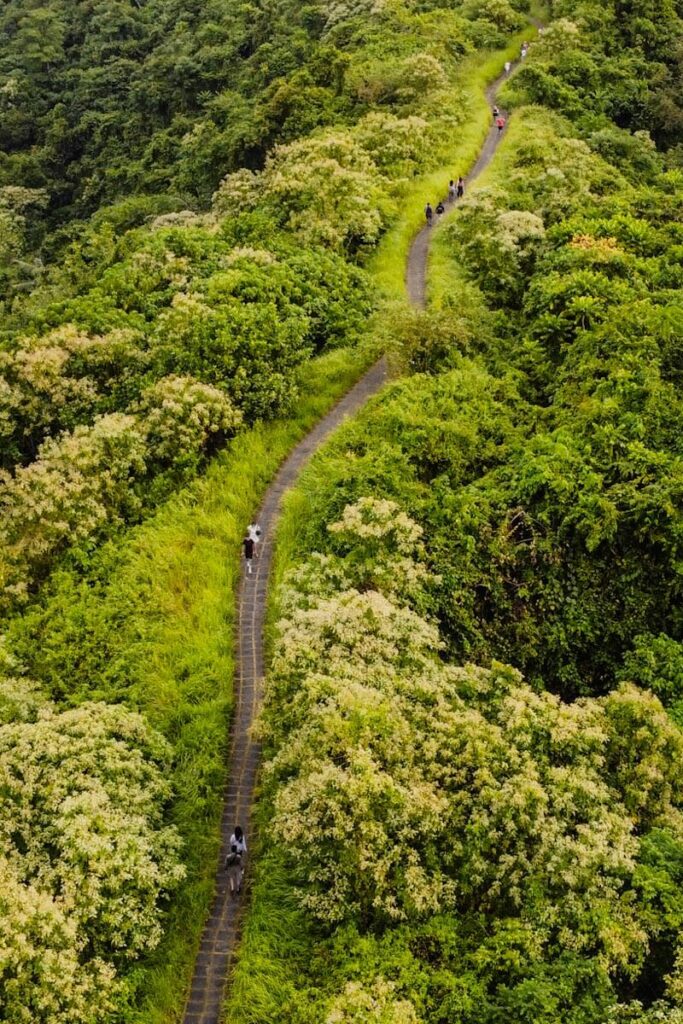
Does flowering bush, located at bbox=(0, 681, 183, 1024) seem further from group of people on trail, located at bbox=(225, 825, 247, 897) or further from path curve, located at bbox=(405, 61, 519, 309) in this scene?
path curve, located at bbox=(405, 61, 519, 309)

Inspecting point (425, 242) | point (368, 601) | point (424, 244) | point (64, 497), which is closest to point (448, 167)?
point (425, 242)

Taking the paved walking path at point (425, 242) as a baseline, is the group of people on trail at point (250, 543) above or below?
below

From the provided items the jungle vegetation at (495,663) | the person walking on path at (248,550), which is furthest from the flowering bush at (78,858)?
the person walking on path at (248,550)

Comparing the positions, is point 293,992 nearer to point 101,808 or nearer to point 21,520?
point 101,808

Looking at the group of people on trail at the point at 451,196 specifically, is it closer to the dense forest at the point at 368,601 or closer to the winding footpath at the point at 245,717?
the dense forest at the point at 368,601

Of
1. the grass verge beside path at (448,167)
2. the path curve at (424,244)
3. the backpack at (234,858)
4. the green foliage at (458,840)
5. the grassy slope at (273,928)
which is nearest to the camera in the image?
the green foliage at (458,840)

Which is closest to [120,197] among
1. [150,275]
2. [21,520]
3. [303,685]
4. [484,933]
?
[150,275]
